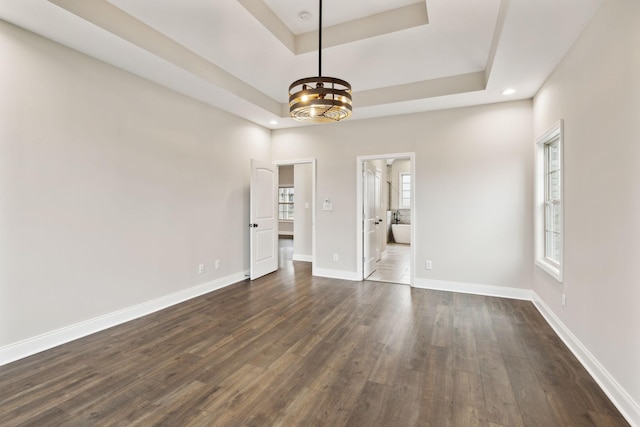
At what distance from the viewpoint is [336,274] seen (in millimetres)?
5395

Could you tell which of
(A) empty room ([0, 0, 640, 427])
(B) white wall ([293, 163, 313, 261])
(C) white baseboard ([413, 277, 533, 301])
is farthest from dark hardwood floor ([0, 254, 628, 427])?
(B) white wall ([293, 163, 313, 261])

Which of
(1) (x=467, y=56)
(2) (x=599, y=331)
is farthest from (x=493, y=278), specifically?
(1) (x=467, y=56)

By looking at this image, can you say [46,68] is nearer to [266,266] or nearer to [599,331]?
[266,266]

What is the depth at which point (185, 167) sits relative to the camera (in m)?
4.08

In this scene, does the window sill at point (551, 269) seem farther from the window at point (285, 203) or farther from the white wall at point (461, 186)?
the window at point (285, 203)

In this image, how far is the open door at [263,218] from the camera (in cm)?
511

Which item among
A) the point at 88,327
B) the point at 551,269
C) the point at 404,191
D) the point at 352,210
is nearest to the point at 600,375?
the point at 551,269

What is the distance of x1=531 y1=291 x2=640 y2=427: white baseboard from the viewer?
182 cm

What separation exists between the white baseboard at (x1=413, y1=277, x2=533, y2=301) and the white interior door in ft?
3.26

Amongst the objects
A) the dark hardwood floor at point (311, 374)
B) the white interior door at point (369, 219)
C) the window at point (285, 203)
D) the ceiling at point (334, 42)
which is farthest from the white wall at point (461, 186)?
the window at point (285, 203)

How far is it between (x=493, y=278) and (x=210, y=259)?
421 cm

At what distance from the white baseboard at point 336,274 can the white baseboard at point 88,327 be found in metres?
1.98

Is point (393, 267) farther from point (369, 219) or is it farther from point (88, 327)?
point (88, 327)

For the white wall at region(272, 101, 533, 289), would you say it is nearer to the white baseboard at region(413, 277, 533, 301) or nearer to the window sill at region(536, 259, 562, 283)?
the white baseboard at region(413, 277, 533, 301)
